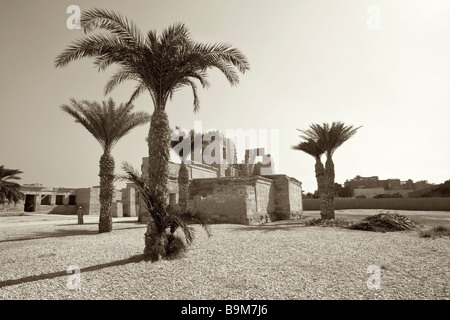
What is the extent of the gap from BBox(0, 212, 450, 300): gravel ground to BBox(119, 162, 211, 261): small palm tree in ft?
1.15

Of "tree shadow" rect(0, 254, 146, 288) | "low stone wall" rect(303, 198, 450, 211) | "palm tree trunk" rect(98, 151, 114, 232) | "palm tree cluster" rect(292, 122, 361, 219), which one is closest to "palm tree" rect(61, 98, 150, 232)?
"palm tree trunk" rect(98, 151, 114, 232)

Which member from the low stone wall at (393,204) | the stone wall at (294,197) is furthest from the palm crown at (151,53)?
the low stone wall at (393,204)

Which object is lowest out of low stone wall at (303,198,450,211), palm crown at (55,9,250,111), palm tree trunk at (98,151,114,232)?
low stone wall at (303,198,450,211)

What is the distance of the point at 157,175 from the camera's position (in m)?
6.73

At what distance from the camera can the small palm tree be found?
20.1 feet

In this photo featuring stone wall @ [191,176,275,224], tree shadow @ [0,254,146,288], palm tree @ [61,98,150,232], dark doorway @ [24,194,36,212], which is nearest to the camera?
tree shadow @ [0,254,146,288]

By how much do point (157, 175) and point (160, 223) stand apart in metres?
1.18

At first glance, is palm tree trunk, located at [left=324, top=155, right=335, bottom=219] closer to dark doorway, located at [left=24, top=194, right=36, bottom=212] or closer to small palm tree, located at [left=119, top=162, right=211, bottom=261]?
small palm tree, located at [left=119, top=162, right=211, bottom=261]

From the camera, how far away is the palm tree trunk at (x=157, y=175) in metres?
6.21

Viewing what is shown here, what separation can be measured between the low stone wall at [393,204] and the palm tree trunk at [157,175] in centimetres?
3209
